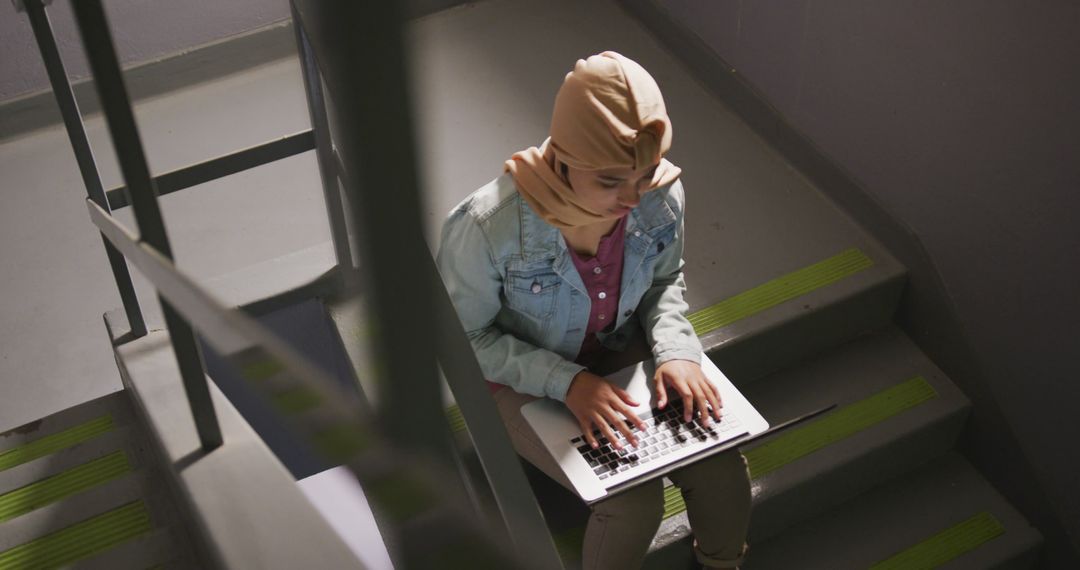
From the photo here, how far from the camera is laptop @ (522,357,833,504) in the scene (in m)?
2.15

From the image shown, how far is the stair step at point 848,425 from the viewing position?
2.88 meters

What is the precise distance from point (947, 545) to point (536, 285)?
4.97 ft

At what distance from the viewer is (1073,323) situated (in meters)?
2.63

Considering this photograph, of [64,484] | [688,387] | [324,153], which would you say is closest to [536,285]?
[688,387]

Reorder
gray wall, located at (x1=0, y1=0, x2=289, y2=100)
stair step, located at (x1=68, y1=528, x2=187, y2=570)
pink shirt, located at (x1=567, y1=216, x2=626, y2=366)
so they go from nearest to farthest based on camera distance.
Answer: stair step, located at (x1=68, y1=528, x2=187, y2=570) < pink shirt, located at (x1=567, y1=216, x2=626, y2=366) < gray wall, located at (x1=0, y1=0, x2=289, y2=100)

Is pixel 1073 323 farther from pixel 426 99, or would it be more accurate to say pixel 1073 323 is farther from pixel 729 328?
pixel 426 99

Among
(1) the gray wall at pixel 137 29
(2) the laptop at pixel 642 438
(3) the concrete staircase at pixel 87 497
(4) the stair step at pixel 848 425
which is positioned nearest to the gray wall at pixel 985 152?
(4) the stair step at pixel 848 425

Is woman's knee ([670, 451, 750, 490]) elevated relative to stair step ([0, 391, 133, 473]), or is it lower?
lower

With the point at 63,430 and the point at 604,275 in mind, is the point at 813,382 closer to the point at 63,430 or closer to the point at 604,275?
the point at 604,275

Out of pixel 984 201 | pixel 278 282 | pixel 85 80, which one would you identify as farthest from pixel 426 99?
pixel 85 80

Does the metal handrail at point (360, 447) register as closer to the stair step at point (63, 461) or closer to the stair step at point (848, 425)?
the stair step at point (63, 461)

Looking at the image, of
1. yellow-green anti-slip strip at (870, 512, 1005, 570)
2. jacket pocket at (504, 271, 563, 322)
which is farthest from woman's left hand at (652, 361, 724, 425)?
yellow-green anti-slip strip at (870, 512, 1005, 570)

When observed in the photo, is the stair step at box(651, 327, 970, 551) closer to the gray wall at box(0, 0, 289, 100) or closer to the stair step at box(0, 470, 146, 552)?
the stair step at box(0, 470, 146, 552)

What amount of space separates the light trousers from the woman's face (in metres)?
0.51
